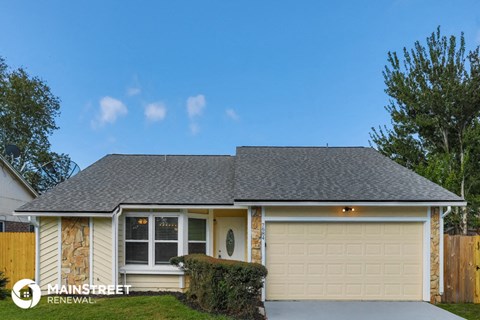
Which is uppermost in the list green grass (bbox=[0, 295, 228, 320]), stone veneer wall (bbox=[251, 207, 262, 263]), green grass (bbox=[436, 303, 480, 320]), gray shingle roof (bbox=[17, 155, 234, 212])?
gray shingle roof (bbox=[17, 155, 234, 212])

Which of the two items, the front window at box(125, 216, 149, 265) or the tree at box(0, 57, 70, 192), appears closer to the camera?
the front window at box(125, 216, 149, 265)

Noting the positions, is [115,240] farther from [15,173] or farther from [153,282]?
[15,173]

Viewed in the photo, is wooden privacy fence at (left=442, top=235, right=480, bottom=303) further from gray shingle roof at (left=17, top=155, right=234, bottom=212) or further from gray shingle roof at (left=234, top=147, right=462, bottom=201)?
gray shingle roof at (left=17, top=155, right=234, bottom=212)

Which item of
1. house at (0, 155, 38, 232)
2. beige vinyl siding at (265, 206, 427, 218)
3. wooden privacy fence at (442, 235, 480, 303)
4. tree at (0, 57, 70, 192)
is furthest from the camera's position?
tree at (0, 57, 70, 192)

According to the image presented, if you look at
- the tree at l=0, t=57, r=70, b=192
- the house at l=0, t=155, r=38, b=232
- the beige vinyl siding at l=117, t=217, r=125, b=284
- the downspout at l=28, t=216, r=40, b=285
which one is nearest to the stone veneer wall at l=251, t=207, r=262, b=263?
the beige vinyl siding at l=117, t=217, r=125, b=284

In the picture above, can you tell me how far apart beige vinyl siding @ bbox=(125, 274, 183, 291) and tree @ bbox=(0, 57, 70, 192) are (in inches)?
686

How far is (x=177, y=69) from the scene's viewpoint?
18.1 metres

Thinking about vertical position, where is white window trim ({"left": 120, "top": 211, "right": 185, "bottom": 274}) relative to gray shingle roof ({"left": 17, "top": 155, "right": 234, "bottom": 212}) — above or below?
below

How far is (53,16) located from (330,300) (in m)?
18.1

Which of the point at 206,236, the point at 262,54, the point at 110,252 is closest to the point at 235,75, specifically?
the point at 262,54

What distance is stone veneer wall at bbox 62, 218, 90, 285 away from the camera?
27.8 ft

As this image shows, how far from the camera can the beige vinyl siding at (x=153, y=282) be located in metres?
8.75

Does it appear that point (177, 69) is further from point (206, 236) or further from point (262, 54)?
point (206, 236)

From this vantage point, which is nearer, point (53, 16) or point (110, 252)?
point (110, 252)
